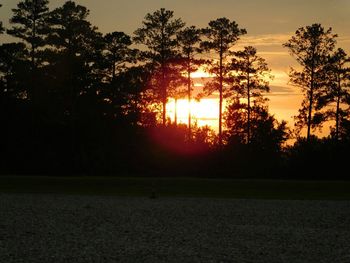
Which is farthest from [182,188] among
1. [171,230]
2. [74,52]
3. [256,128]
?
[74,52]

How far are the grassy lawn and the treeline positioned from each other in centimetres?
1559

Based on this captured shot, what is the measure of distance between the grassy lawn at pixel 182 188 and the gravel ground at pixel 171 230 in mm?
3743

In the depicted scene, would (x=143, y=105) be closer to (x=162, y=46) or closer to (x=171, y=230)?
(x=162, y=46)

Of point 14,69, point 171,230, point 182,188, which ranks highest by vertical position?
point 14,69

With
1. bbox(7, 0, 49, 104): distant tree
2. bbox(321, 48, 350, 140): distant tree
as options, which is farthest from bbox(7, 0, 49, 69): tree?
bbox(321, 48, 350, 140): distant tree

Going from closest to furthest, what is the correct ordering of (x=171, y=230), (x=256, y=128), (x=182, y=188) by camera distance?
1. (x=171, y=230)
2. (x=182, y=188)
3. (x=256, y=128)

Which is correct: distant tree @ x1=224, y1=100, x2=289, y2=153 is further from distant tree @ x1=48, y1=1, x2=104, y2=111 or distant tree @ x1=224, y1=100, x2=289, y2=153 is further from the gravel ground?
the gravel ground

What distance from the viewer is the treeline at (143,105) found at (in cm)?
4881

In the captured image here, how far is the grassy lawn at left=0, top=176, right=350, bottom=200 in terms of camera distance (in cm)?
2738

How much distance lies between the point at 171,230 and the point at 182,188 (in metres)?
14.0

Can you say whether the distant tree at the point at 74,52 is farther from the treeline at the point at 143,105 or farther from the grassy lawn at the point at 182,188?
the grassy lawn at the point at 182,188

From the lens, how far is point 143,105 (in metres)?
62.2

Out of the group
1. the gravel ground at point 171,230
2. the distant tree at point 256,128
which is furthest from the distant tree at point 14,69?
the gravel ground at point 171,230

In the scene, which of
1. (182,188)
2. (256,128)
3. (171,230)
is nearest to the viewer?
(171,230)
